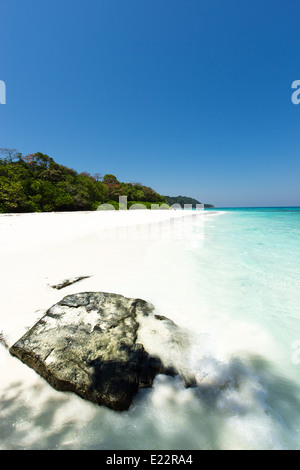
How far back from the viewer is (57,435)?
1062 millimetres

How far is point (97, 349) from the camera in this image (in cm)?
158

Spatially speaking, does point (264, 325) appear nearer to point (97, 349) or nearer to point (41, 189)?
point (97, 349)

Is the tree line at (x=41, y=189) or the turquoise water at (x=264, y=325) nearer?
the turquoise water at (x=264, y=325)

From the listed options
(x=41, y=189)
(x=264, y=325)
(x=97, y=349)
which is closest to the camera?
(x=97, y=349)

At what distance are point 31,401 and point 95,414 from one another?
487 mm

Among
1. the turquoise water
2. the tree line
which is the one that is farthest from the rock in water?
the tree line

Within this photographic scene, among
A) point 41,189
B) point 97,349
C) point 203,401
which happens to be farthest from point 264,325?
point 41,189

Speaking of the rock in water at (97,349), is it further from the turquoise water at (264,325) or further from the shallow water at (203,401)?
the turquoise water at (264,325)

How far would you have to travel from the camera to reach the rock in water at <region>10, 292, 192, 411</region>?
1.33m

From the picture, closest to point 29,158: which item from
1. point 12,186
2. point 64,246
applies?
point 12,186

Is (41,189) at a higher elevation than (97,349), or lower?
higher

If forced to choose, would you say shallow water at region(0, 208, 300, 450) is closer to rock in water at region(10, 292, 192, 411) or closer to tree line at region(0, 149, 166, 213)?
rock in water at region(10, 292, 192, 411)

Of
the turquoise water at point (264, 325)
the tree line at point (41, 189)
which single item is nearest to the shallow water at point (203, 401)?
the turquoise water at point (264, 325)

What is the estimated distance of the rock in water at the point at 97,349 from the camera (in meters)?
1.33
